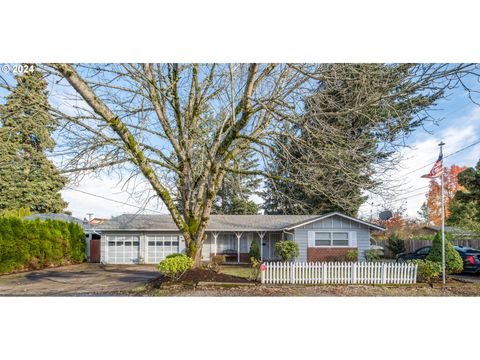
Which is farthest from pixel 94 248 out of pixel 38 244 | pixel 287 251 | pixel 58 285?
pixel 287 251

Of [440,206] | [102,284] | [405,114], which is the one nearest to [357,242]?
[440,206]

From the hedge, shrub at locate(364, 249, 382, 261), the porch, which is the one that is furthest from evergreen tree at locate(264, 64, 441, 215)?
the hedge

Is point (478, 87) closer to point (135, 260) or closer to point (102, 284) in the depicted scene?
point (102, 284)

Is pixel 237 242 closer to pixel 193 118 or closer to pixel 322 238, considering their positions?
pixel 322 238

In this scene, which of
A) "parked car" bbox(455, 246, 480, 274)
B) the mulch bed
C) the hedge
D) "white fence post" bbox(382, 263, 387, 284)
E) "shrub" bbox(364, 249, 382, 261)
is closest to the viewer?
"white fence post" bbox(382, 263, 387, 284)

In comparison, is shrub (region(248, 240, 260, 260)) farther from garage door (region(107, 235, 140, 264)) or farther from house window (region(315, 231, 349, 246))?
garage door (region(107, 235, 140, 264))

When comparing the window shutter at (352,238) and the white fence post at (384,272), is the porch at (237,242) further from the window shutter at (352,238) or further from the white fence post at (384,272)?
the white fence post at (384,272)

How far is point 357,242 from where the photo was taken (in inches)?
286

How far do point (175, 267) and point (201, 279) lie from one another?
0.48 meters

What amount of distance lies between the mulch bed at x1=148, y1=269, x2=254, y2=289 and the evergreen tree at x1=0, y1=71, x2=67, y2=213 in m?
2.17

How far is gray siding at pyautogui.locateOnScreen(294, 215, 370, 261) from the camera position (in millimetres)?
7017

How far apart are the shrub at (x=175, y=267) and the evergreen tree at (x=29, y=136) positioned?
1996 millimetres

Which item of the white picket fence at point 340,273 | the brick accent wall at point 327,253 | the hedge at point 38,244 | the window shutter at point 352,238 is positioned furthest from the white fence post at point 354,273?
the hedge at point 38,244
